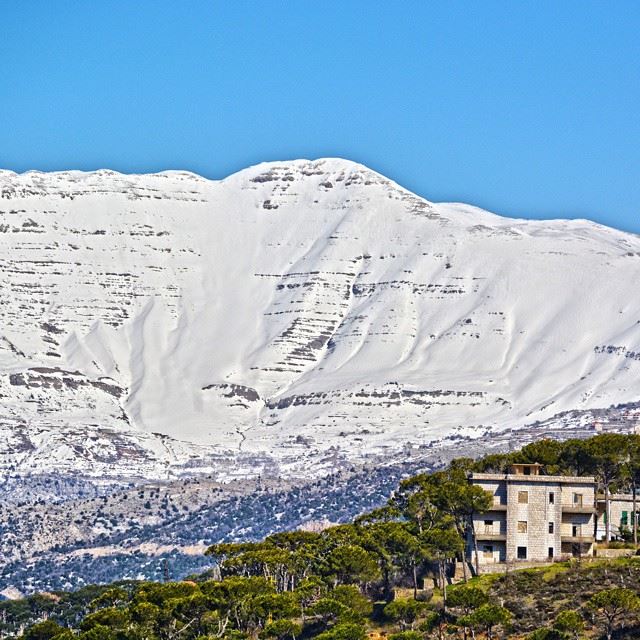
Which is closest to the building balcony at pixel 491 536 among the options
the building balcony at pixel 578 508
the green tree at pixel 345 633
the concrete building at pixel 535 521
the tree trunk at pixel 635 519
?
the concrete building at pixel 535 521

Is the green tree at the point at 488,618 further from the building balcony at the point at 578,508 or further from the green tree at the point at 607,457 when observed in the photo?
the green tree at the point at 607,457

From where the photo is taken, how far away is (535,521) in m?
119

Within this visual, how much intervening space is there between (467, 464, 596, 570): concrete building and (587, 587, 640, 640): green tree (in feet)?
52.4

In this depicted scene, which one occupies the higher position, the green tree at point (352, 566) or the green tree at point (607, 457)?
the green tree at point (607, 457)

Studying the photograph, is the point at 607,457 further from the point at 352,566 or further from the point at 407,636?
the point at 407,636

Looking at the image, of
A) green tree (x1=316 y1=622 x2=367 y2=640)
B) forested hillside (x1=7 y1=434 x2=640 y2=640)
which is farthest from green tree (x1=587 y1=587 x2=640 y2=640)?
green tree (x1=316 y1=622 x2=367 y2=640)

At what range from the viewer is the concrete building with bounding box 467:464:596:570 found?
118m

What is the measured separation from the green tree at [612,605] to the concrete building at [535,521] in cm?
1597

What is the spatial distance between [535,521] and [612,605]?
19019 mm

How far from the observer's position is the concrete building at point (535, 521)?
4660 inches

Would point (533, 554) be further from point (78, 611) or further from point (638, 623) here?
point (78, 611)

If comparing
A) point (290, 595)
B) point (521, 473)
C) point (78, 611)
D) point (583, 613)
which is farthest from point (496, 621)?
point (78, 611)

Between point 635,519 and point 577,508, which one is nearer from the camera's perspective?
point 577,508

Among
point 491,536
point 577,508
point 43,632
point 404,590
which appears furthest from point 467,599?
point 43,632
